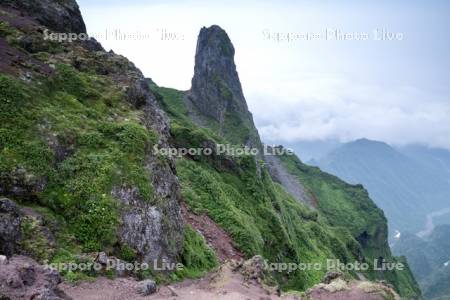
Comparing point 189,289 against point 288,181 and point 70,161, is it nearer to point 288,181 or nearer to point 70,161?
point 70,161

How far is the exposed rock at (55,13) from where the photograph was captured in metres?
40.1

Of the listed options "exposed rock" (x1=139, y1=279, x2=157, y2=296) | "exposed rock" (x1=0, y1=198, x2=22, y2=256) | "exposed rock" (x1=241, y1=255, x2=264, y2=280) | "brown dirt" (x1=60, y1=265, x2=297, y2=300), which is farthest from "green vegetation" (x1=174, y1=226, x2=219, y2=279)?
"exposed rock" (x1=0, y1=198, x2=22, y2=256)

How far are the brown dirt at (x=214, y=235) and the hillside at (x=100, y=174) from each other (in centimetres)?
24

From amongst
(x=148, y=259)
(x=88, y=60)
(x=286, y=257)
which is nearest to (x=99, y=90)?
(x=88, y=60)

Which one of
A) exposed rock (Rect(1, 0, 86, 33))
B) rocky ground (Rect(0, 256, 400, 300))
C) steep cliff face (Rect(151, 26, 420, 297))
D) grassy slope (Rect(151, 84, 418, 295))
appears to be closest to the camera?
rocky ground (Rect(0, 256, 400, 300))

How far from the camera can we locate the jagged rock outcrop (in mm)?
131625

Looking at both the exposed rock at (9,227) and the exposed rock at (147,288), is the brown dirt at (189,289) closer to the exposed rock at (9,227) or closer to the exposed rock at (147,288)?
the exposed rock at (147,288)

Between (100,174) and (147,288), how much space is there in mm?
7411

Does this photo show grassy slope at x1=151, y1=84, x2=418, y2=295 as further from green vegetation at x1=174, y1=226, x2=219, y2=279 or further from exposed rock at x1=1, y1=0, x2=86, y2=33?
exposed rock at x1=1, y1=0, x2=86, y2=33

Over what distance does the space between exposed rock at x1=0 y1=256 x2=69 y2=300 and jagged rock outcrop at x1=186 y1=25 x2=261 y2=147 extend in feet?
347

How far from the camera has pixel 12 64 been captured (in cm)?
2934

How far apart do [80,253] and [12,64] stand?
1449cm

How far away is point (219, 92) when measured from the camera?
137 metres

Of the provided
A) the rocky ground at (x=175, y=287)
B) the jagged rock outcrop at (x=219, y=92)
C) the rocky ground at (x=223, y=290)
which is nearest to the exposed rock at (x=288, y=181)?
the jagged rock outcrop at (x=219, y=92)
